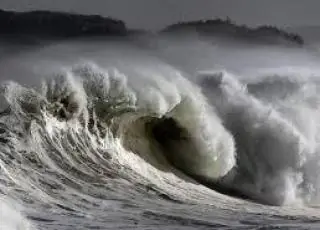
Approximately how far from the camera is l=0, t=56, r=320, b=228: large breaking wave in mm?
8977

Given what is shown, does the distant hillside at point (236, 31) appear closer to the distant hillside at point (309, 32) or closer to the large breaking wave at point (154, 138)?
the distant hillside at point (309, 32)

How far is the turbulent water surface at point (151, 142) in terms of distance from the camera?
8359 millimetres

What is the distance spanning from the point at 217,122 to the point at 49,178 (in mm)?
3488

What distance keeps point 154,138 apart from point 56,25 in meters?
5.10

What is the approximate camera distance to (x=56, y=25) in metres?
15.0

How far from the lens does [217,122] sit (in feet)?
37.4

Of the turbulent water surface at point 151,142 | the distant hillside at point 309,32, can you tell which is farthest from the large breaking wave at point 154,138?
the distant hillside at point 309,32

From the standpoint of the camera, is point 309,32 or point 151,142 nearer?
point 151,142

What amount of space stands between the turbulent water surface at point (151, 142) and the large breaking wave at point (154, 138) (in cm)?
2

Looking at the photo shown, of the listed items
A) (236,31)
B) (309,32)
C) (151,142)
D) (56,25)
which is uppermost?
(309,32)

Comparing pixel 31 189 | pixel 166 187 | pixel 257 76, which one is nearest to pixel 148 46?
pixel 257 76

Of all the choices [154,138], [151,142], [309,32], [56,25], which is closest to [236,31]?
[309,32]

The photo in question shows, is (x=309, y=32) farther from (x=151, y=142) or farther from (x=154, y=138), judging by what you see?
(x=151, y=142)

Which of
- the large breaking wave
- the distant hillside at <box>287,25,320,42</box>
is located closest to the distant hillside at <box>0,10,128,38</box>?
the large breaking wave
